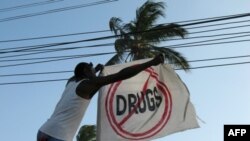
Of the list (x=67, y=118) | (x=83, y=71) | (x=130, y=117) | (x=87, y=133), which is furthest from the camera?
(x=87, y=133)

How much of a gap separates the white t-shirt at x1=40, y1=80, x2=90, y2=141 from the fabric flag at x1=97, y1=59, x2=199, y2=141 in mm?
1896

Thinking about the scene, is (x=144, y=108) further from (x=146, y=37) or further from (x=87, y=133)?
(x=87, y=133)

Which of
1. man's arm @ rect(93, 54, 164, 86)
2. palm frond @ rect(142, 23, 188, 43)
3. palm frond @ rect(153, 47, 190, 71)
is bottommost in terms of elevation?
man's arm @ rect(93, 54, 164, 86)

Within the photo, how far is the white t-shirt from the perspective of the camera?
5629 millimetres

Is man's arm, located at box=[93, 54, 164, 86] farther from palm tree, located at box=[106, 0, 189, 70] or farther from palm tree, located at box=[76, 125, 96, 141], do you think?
palm tree, located at box=[76, 125, 96, 141]

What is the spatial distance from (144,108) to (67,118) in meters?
2.33

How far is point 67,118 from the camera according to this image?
5.63 meters

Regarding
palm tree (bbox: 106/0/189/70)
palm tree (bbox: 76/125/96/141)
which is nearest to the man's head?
palm tree (bbox: 106/0/189/70)

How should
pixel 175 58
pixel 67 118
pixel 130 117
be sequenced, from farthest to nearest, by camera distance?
pixel 175 58 < pixel 130 117 < pixel 67 118

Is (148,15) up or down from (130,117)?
up

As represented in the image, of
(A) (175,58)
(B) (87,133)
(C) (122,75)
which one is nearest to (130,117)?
(C) (122,75)

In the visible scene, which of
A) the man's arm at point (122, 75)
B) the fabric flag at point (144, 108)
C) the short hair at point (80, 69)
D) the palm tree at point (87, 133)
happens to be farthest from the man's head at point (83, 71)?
the palm tree at point (87, 133)

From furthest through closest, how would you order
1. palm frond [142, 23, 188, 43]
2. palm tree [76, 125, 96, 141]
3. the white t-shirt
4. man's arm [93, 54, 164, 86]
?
palm tree [76, 125, 96, 141] < palm frond [142, 23, 188, 43] < man's arm [93, 54, 164, 86] < the white t-shirt

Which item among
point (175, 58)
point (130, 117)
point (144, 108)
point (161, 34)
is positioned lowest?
point (130, 117)
